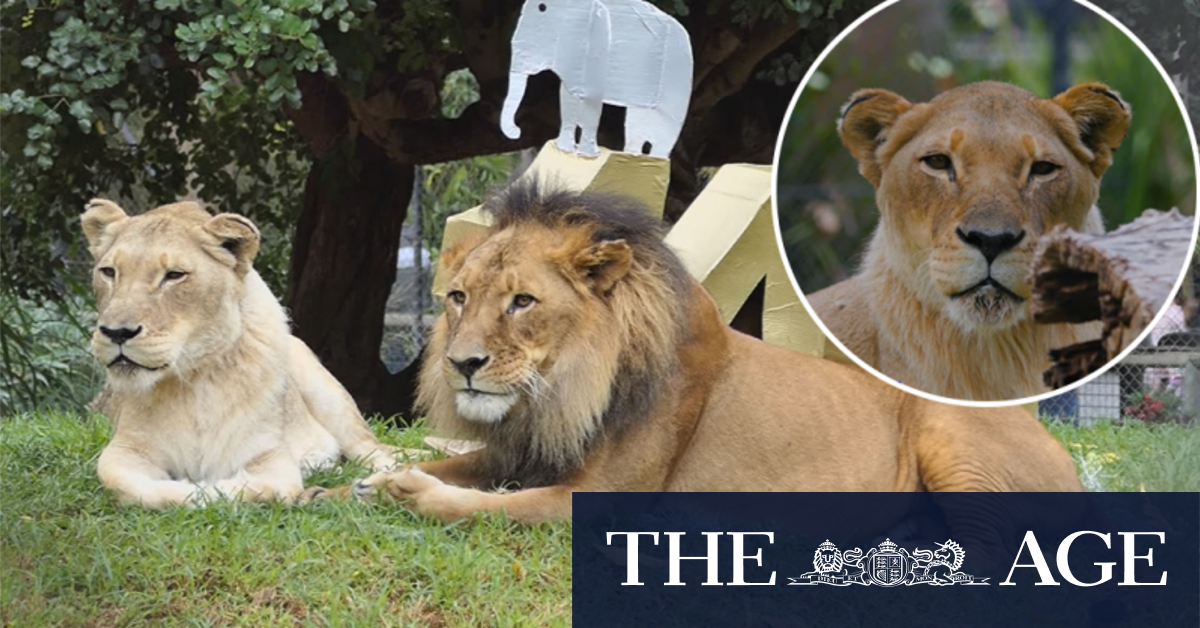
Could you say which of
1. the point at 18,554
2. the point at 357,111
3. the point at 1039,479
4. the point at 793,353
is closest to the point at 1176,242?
the point at 1039,479

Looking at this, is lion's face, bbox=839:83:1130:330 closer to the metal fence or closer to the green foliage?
the metal fence

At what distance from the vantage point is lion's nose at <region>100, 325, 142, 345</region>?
4.48m

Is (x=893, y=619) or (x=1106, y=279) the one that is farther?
(x=893, y=619)

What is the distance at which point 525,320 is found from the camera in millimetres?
4285

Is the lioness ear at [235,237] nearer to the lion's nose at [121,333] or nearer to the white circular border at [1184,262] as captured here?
the lion's nose at [121,333]

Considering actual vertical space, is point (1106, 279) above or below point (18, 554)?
above

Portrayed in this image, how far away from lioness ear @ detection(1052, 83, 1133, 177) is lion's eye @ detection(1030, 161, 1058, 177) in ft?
0.30

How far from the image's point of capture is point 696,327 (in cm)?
464

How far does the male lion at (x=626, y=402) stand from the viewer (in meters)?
4.31

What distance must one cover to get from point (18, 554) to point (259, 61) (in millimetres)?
2304

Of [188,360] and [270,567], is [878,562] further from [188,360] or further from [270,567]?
[188,360]

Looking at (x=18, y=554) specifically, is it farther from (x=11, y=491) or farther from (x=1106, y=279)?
(x=1106, y=279)

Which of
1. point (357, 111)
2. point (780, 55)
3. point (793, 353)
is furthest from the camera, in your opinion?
point (357, 111)

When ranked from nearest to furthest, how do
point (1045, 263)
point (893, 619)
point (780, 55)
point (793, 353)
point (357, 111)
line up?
point (1045, 263), point (893, 619), point (793, 353), point (780, 55), point (357, 111)
